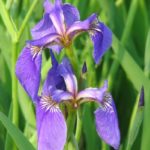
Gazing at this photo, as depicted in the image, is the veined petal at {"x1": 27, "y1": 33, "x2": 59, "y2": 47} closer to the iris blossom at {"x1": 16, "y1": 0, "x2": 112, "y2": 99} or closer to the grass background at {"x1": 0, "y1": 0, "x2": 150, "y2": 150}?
the iris blossom at {"x1": 16, "y1": 0, "x2": 112, "y2": 99}

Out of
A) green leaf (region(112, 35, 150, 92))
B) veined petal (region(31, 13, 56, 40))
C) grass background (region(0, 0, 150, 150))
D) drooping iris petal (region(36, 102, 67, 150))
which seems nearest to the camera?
drooping iris petal (region(36, 102, 67, 150))

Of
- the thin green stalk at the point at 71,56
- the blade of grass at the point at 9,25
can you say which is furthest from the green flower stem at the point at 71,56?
the blade of grass at the point at 9,25

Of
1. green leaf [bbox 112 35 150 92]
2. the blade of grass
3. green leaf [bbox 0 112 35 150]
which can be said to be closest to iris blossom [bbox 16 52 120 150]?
green leaf [bbox 0 112 35 150]

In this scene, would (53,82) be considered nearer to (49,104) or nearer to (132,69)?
(49,104)

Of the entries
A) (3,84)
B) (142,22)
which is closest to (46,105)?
(3,84)

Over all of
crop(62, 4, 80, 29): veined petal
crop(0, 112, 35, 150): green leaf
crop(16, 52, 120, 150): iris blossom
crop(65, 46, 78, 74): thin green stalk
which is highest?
crop(62, 4, 80, 29): veined petal

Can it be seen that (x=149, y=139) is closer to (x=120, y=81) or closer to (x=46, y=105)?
(x=46, y=105)

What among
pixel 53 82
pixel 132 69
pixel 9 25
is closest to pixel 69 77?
pixel 53 82
